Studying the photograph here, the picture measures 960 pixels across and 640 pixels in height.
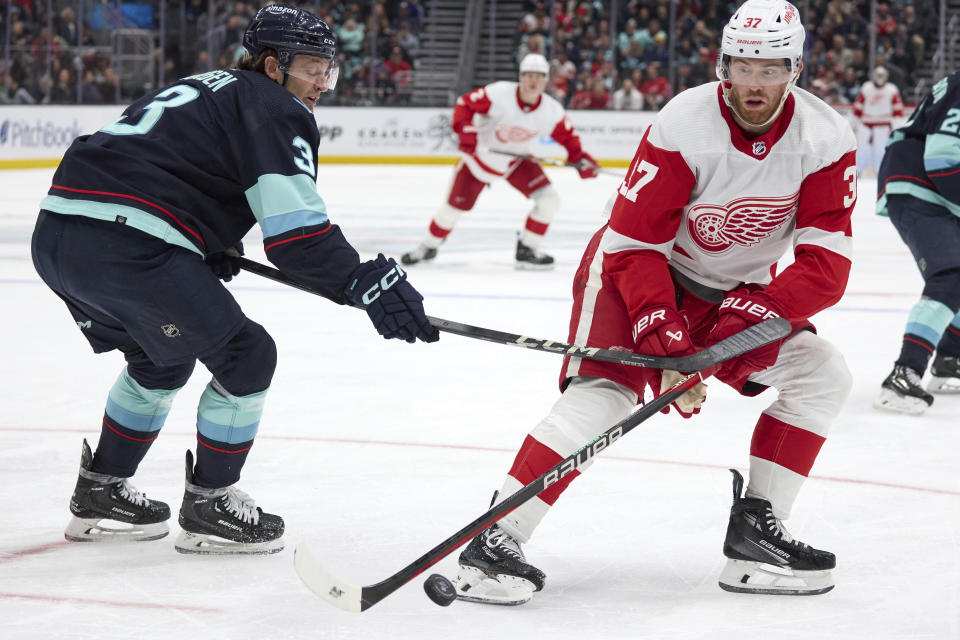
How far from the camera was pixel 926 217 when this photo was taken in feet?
12.5

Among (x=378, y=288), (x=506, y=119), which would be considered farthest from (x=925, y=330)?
(x=506, y=119)

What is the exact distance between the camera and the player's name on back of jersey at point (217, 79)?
2.19m

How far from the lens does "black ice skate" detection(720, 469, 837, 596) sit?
2.19 meters

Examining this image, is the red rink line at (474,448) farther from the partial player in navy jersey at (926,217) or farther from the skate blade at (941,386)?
the skate blade at (941,386)

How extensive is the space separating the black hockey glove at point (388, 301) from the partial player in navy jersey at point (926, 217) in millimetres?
2080

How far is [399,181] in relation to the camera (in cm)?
1228

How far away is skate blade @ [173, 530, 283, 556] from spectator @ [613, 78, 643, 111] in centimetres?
1237

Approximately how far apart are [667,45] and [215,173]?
44.8 ft

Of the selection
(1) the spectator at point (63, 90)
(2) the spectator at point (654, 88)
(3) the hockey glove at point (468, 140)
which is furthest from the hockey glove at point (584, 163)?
(1) the spectator at point (63, 90)

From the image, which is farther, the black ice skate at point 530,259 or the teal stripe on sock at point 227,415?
the black ice skate at point 530,259

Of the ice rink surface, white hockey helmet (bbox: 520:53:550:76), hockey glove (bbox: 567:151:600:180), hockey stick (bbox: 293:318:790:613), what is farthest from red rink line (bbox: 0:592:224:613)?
hockey glove (bbox: 567:151:600:180)

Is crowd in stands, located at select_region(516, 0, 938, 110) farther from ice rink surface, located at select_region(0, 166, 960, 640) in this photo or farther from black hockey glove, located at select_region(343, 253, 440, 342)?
black hockey glove, located at select_region(343, 253, 440, 342)

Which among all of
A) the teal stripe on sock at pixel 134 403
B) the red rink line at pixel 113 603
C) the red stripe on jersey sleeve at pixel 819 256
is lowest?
the red rink line at pixel 113 603

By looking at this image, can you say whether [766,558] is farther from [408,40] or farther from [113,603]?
[408,40]
